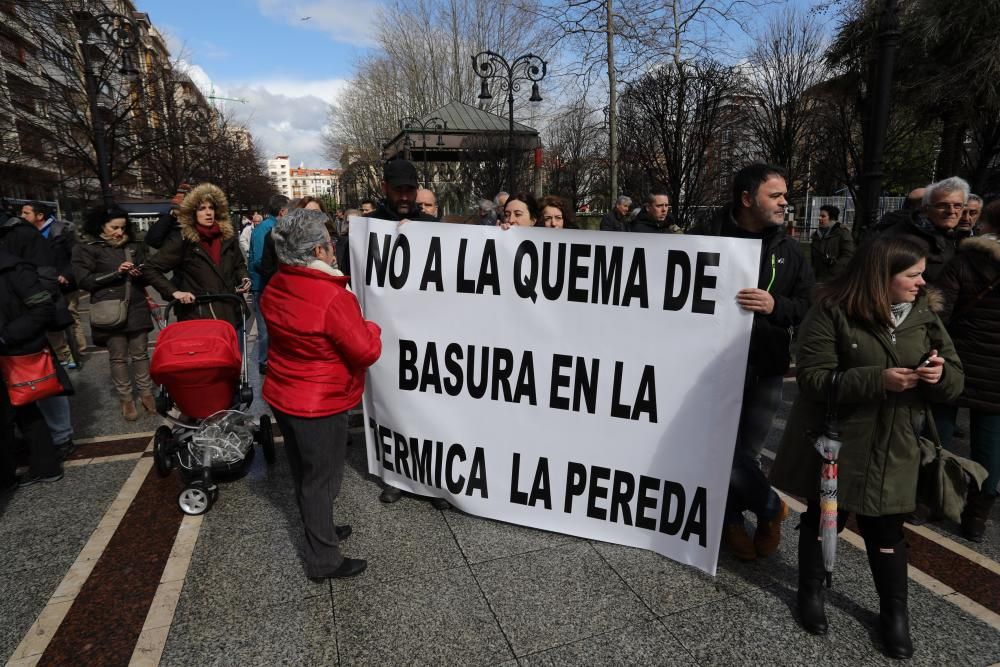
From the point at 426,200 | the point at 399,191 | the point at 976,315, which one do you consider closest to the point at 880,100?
the point at 976,315

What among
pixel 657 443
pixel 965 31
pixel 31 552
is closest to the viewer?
pixel 657 443

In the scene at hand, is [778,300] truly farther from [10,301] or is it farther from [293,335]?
[10,301]

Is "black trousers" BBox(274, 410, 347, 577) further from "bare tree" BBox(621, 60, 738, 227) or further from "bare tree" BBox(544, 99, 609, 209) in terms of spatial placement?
Answer: "bare tree" BBox(544, 99, 609, 209)

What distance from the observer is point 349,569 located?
2.75 meters

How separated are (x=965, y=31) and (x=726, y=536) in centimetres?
1529

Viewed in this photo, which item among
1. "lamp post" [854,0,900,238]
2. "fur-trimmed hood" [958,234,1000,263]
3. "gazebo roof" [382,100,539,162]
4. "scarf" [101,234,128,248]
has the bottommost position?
"scarf" [101,234,128,248]

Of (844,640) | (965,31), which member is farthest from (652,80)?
(844,640)

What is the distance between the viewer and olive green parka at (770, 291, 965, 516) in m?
2.13

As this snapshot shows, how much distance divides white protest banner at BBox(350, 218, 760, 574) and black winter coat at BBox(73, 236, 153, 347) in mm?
2811

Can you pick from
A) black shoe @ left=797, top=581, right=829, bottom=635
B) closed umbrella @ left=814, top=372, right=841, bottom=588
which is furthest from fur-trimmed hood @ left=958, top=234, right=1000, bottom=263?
black shoe @ left=797, top=581, right=829, bottom=635

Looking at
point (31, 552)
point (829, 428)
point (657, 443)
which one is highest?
point (829, 428)

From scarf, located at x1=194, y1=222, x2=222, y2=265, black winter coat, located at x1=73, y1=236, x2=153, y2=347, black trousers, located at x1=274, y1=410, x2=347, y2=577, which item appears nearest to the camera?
black trousers, located at x1=274, y1=410, x2=347, y2=577

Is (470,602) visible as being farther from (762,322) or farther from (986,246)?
(986,246)

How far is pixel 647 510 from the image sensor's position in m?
2.85
